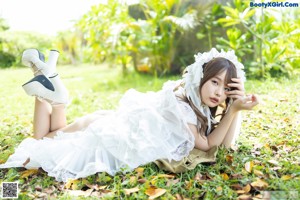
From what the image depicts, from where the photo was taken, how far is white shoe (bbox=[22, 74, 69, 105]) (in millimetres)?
2176

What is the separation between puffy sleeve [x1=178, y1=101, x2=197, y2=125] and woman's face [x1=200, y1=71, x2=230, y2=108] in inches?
3.8

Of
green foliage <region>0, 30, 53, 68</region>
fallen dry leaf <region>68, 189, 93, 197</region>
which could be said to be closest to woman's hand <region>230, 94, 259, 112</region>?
fallen dry leaf <region>68, 189, 93, 197</region>

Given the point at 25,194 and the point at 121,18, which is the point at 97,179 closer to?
the point at 25,194

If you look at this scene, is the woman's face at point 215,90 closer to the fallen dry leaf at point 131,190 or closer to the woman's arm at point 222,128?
the woman's arm at point 222,128

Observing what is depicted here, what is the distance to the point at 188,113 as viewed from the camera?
208cm

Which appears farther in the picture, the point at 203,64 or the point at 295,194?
the point at 203,64

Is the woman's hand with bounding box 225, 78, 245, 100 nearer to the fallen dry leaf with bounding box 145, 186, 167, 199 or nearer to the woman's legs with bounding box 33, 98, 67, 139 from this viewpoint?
the fallen dry leaf with bounding box 145, 186, 167, 199

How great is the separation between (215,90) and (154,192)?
622mm

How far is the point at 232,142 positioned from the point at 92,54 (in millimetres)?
3915

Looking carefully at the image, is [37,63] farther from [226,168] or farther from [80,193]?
[226,168]

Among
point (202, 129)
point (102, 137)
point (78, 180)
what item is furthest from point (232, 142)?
point (78, 180)

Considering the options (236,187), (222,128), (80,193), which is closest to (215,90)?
(222,128)

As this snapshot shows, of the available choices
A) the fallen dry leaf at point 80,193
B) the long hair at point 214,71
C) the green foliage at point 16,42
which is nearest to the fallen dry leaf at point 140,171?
the fallen dry leaf at point 80,193

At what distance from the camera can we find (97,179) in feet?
6.42
